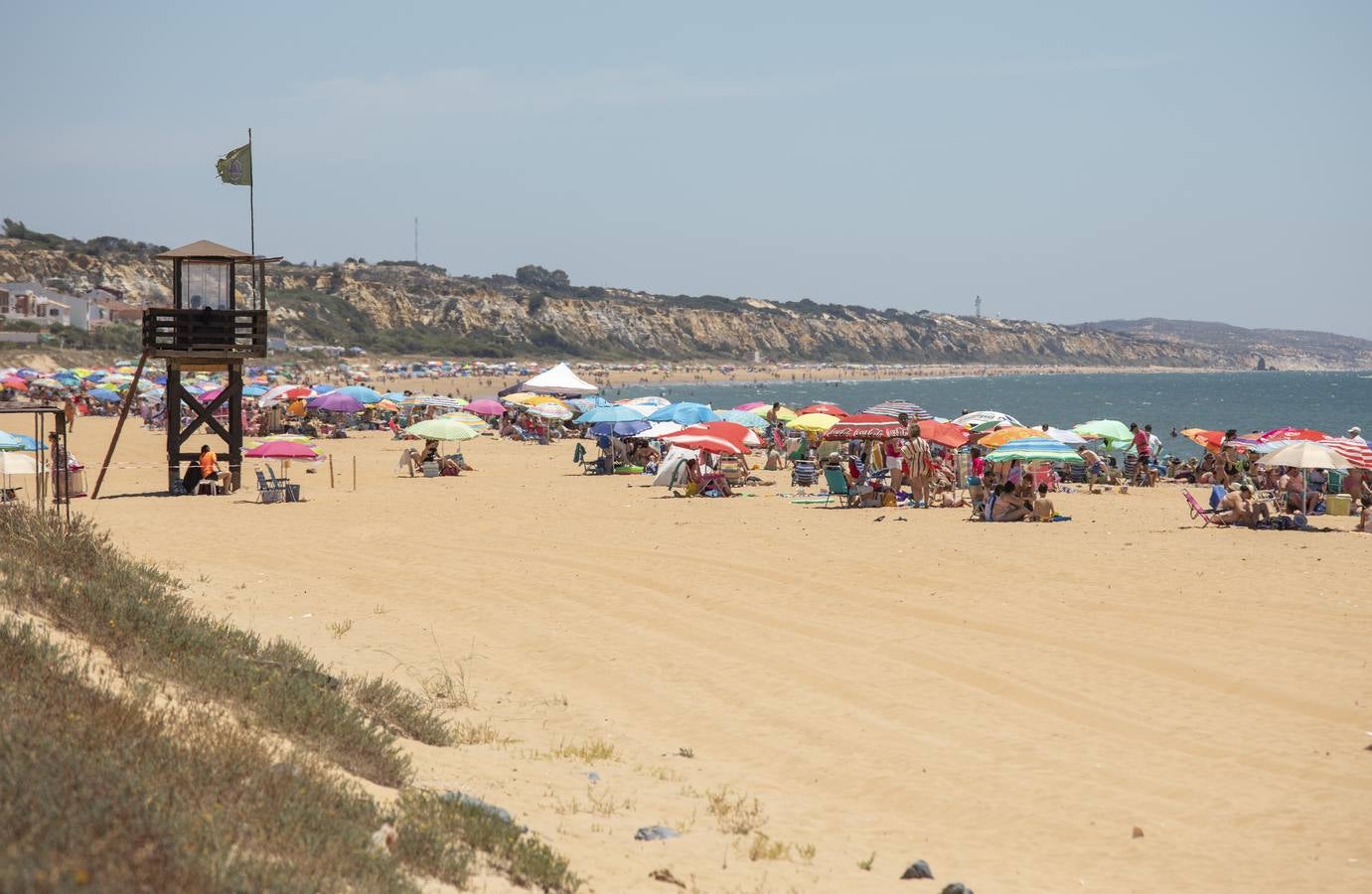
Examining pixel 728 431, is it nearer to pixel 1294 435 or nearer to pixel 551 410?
pixel 1294 435

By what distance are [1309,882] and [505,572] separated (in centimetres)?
891

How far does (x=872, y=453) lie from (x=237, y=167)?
12000 mm

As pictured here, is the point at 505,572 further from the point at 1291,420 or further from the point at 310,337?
the point at 310,337

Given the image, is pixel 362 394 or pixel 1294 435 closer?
pixel 1294 435

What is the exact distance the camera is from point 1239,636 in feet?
33.4

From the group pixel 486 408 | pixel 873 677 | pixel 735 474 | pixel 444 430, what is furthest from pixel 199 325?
pixel 486 408

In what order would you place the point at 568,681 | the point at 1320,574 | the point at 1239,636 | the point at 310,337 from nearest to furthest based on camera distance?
the point at 568,681, the point at 1239,636, the point at 1320,574, the point at 310,337

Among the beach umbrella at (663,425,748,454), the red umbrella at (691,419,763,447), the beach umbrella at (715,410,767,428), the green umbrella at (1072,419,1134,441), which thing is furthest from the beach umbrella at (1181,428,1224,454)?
the beach umbrella at (663,425,748,454)

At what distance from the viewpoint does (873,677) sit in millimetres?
9234

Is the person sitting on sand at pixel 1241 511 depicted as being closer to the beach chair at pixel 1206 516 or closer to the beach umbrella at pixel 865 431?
the beach chair at pixel 1206 516

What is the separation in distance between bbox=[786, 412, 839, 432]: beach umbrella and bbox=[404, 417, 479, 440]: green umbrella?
6.38 m

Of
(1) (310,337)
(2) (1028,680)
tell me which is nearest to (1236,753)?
(2) (1028,680)

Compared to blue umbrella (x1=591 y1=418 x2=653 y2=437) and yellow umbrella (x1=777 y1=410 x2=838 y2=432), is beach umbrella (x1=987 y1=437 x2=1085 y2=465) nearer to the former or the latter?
yellow umbrella (x1=777 y1=410 x2=838 y2=432)

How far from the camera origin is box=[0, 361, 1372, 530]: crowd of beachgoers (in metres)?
17.6
